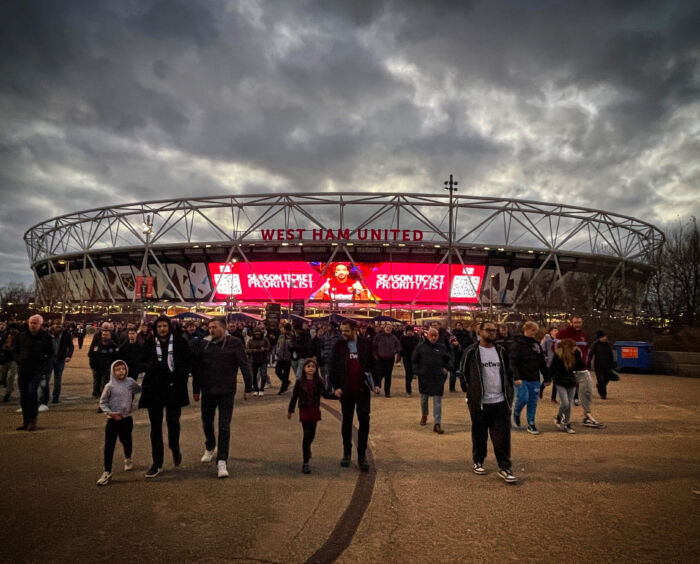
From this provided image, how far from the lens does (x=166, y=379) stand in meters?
5.75

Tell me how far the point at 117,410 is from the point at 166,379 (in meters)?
0.64

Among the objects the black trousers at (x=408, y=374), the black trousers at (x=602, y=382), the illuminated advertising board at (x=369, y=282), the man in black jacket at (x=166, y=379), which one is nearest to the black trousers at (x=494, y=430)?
the man in black jacket at (x=166, y=379)

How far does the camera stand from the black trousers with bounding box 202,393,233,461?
5.61 m

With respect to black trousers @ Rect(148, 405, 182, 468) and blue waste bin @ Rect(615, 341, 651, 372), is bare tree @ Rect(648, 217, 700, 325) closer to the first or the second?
blue waste bin @ Rect(615, 341, 651, 372)

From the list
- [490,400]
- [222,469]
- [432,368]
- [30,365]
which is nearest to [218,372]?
[222,469]

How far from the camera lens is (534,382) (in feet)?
26.8

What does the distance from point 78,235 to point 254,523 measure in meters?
69.3

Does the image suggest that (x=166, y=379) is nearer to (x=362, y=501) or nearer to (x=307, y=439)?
(x=307, y=439)

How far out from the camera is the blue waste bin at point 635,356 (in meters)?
18.9

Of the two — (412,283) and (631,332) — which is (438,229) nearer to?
(412,283)

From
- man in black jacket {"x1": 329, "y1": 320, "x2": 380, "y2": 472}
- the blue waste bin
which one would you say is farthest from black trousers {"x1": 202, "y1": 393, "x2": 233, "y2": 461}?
the blue waste bin

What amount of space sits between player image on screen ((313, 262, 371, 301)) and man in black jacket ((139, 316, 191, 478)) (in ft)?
154

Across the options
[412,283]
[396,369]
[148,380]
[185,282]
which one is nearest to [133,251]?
[185,282]

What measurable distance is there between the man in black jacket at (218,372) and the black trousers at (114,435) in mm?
862
